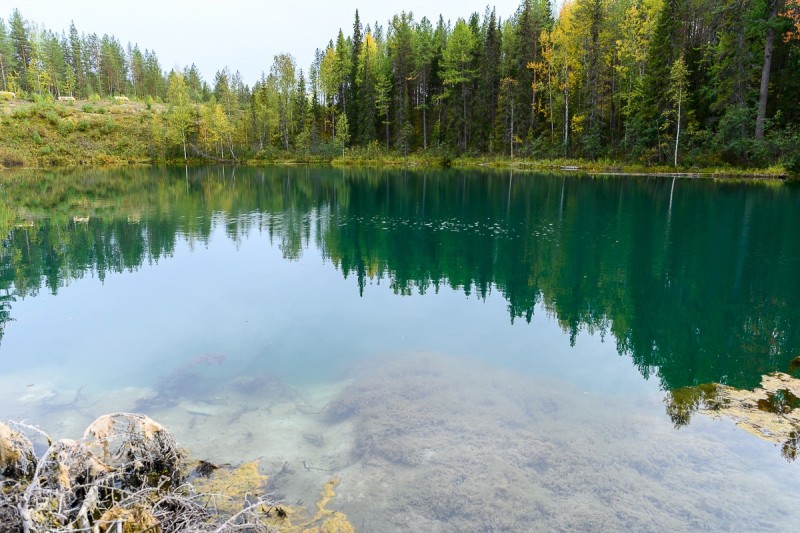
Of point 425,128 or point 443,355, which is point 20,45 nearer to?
point 425,128

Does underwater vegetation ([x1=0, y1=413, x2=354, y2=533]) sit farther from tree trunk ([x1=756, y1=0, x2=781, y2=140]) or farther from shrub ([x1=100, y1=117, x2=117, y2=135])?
shrub ([x1=100, y1=117, x2=117, y2=135])

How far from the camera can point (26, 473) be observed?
5703 mm

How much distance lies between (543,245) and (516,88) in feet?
158

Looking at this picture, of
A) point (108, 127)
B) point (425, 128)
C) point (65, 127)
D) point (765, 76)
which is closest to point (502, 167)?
point (425, 128)

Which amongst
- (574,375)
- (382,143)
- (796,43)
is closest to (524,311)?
(574,375)

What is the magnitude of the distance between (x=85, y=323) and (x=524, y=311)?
11968 millimetres

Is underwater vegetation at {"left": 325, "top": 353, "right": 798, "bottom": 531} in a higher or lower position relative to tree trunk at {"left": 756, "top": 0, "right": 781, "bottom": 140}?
lower

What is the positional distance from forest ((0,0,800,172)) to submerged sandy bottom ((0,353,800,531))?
43595mm

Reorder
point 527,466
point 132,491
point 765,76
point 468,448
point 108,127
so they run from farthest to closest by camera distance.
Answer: point 108,127, point 765,76, point 468,448, point 527,466, point 132,491

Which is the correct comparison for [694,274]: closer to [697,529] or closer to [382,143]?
[697,529]

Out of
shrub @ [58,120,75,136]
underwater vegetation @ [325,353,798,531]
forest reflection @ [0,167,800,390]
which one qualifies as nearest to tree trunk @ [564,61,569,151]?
forest reflection @ [0,167,800,390]

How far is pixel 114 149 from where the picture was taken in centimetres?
7731

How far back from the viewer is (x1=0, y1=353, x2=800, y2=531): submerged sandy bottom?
6.28 meters

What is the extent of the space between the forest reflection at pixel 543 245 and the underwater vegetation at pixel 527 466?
268cm
